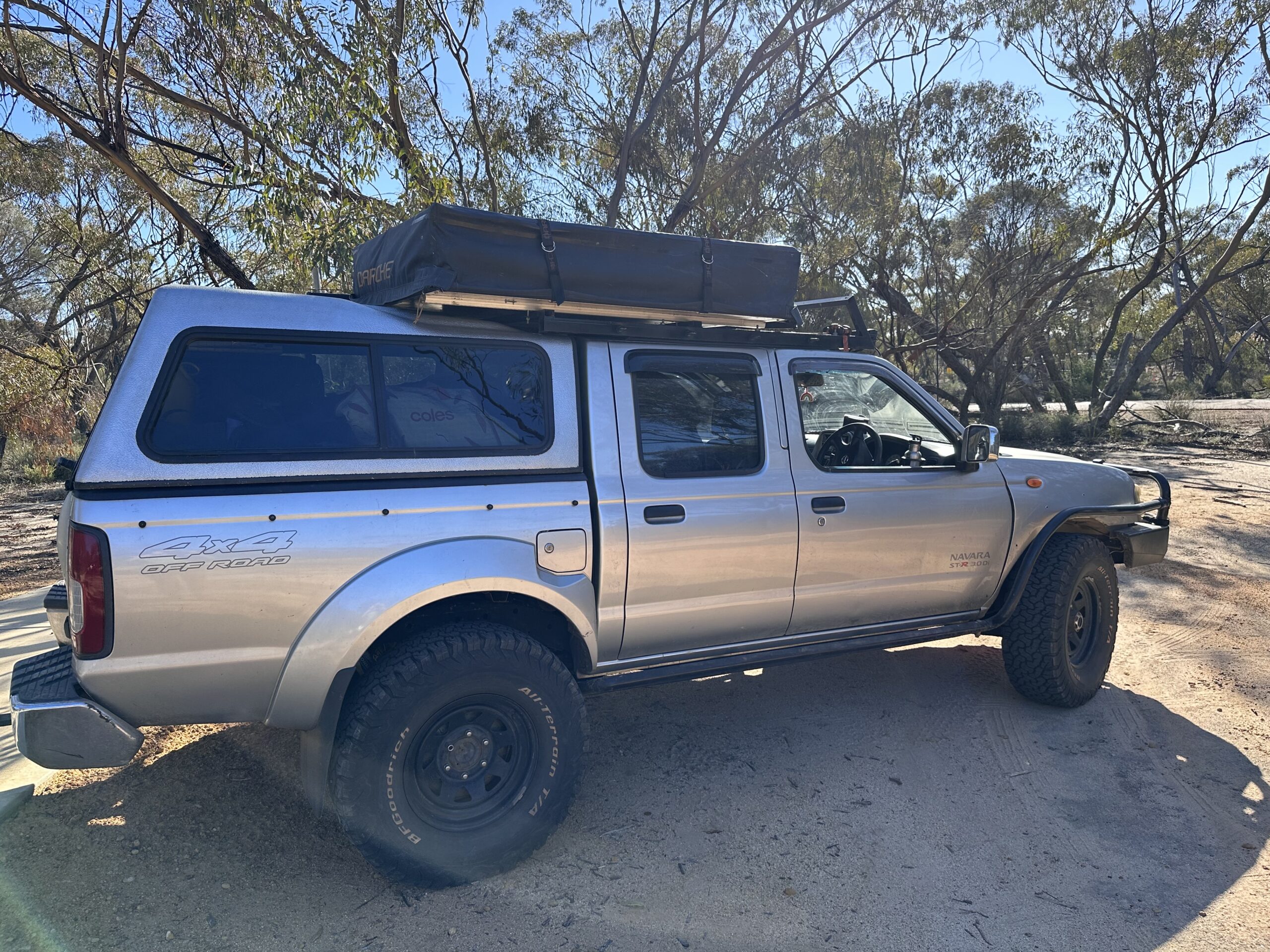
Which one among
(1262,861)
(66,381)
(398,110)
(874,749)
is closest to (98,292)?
(66,381)

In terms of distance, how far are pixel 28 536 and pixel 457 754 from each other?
9.68 metres

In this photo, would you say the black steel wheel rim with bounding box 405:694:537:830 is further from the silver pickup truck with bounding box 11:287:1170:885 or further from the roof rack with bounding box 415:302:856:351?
the roof rack with bounding box 415:302:856:351

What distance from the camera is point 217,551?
278 cm

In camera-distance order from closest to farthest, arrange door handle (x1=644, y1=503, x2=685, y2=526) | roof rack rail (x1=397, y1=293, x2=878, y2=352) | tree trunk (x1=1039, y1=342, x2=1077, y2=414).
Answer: roof rack rail (x1=397, y1=293, x2=878, y2=352) < door handle (x1=644, y1=503, x2=685, y2=526) < tree trunk (x1=1039, y1=342, x2=1077, y2=414)

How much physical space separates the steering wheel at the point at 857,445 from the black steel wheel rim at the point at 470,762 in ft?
7.10

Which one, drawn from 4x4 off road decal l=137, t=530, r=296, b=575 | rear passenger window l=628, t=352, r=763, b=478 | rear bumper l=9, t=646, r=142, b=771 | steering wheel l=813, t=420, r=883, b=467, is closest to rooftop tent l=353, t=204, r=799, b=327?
rear passenger window l=628, t=352, r=763, b=478

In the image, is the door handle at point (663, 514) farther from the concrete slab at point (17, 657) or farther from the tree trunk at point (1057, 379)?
the tree trunk at point (1057, 379)

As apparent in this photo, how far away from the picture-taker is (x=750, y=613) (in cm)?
390

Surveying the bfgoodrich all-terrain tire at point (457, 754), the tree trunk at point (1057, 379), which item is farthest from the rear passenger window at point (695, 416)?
the tree trunk at point (1057, 379)

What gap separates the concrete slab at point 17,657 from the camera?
3637 mm

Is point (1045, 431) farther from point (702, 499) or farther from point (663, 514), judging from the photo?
point (663, 514)

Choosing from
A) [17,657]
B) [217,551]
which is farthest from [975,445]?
[17,657]

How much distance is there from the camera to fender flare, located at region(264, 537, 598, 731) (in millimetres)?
2955

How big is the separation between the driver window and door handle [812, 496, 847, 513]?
168 millimetres
